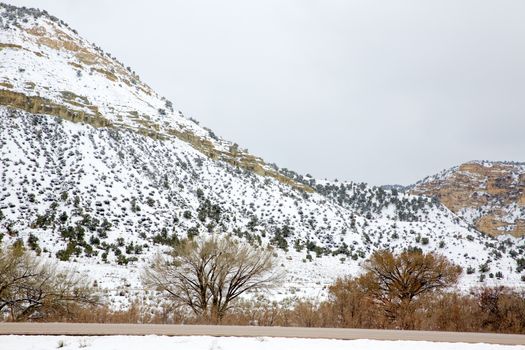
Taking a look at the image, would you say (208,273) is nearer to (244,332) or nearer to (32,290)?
(32,290)

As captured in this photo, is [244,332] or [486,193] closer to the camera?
[244,332]

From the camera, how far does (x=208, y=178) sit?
55156 mm

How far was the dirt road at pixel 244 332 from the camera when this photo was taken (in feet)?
30.6

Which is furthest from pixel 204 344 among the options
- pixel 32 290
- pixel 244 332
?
pixel 32 290

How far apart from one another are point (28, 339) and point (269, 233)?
3854 cm

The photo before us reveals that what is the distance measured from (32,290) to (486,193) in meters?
177

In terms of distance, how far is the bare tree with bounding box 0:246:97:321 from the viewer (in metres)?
15.7

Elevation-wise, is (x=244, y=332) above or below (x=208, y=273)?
below

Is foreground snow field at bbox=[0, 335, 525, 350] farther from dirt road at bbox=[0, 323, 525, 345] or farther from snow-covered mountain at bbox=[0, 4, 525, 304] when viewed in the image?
snow-covered mountain at bbox=[0, 4, 525, 304]

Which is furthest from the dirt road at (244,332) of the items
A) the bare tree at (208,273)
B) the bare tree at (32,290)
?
the bare tree at (208,273)

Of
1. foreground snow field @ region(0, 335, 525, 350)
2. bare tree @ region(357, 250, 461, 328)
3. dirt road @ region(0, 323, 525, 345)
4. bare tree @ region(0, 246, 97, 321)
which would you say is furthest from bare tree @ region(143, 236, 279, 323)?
foreground snow field @ region(0, 335, 525, 350)

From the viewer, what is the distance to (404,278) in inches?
968

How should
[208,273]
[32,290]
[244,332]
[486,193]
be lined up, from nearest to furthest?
1. [244,332]
2. [32,290]
3. [208,273]
4. [486,193]

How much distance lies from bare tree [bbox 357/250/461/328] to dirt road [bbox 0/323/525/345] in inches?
505
